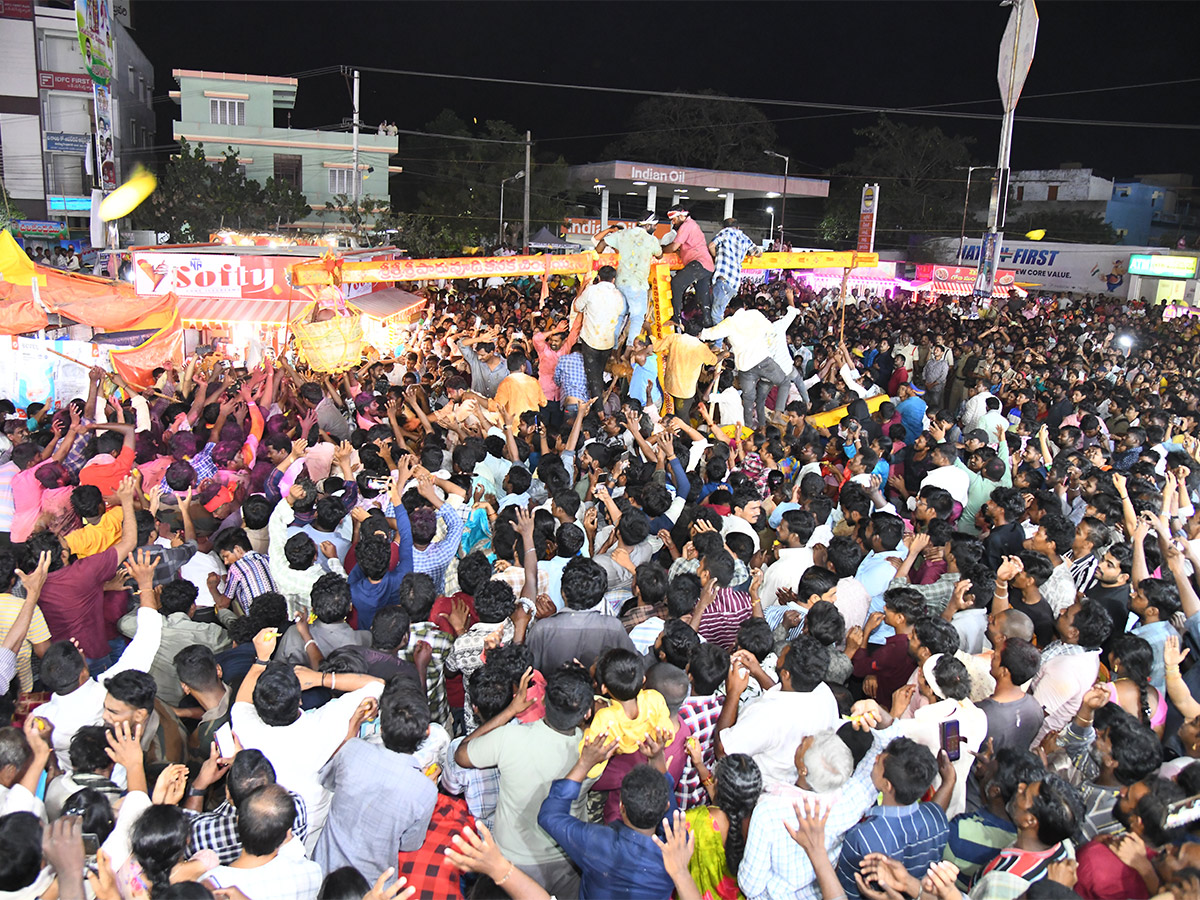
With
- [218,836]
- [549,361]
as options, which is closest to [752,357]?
[549,361]

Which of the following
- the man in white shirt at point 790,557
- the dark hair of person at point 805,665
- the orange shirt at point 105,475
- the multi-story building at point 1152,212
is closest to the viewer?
the dark hair of person at point 805,665

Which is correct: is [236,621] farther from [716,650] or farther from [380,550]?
[716,650]

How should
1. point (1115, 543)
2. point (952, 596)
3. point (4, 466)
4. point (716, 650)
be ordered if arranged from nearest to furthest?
1. point (716, 650)
2. point (952, 596)
3. point (1115, 543)
4. point (4, 466)

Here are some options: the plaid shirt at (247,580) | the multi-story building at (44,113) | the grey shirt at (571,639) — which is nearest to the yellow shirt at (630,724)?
the grey shirt at (571,639)

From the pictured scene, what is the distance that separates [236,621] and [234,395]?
4421 millimetres

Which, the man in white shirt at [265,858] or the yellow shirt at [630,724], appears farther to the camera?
the yellow shirt at [630,724]

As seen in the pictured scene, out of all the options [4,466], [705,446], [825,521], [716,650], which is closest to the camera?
[716,650]

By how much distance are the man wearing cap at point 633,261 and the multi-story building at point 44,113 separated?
112 feet

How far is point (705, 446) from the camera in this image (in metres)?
6.73

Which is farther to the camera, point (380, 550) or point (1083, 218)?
point (1083, 218)

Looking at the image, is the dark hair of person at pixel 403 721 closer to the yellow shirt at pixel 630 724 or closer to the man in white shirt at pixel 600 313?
the yellow shirt at pixel 630 724

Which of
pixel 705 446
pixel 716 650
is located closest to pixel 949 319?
pixel 705 446

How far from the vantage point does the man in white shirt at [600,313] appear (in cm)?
814

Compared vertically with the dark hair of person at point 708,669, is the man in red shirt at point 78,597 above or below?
below
